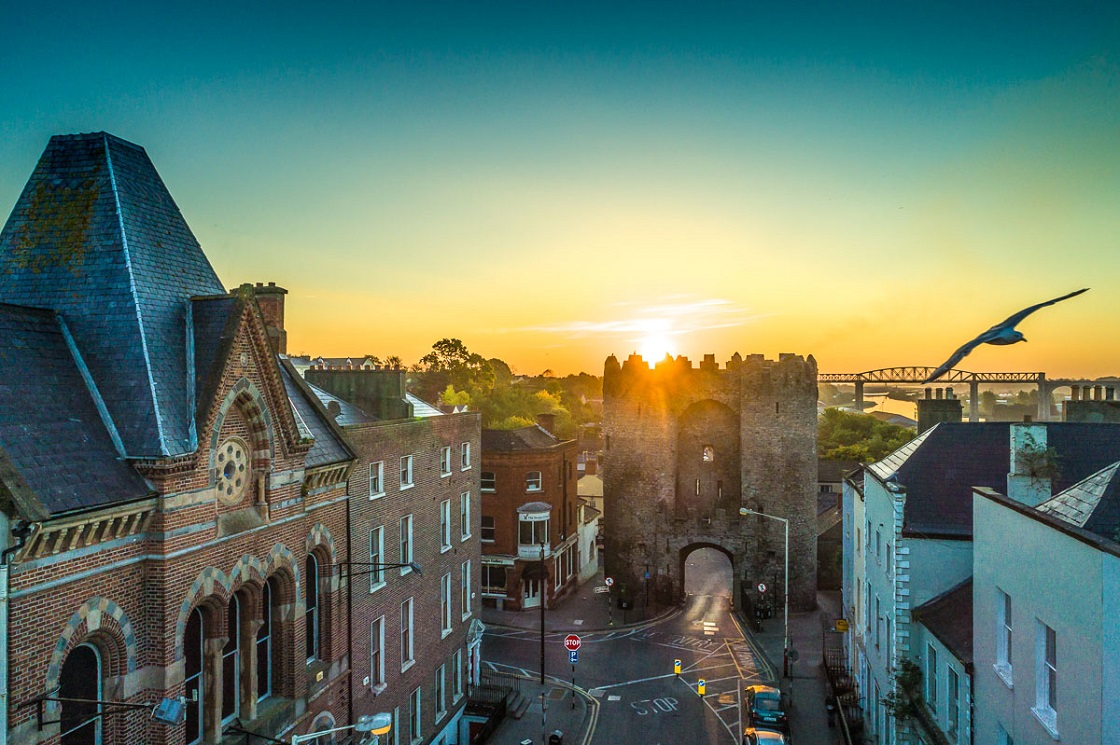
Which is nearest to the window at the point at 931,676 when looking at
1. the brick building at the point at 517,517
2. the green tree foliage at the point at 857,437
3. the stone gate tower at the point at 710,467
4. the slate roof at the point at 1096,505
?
the slate roof at the point at 1096,505

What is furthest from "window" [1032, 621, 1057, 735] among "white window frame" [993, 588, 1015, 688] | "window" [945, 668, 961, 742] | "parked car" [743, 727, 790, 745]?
"parked car" [743, 727, 790, 745]

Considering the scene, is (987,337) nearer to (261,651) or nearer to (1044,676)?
(1044,676)

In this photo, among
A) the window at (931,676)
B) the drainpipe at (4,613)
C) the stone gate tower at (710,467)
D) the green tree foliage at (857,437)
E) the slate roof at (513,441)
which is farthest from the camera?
the green tree foliage at (857,437)

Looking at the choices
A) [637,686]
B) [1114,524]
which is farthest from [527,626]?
[1114,524]

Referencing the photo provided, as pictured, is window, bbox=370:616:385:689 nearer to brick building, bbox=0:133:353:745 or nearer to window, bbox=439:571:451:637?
brick building, bbox=0:133:353:745

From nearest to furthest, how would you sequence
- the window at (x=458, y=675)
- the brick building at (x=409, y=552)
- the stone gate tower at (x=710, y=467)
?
the brick building at (x=409, y=552) < the window at (x=458, y=675) < the stone gate tower at (x=710, y=467)

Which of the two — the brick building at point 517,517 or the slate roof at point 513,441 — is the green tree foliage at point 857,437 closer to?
the slate roof at point 513,441
